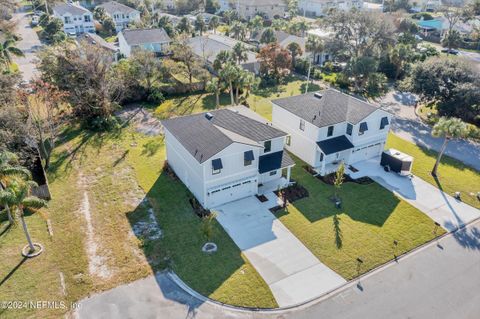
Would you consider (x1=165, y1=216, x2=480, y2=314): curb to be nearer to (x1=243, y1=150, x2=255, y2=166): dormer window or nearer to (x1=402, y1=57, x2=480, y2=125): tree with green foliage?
(x1=243, y1=150, x2=255, y2=166): dormer window

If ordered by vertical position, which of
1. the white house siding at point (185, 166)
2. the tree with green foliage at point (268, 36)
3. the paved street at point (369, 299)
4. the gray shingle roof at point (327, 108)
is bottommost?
the paved street at point (369, 299)

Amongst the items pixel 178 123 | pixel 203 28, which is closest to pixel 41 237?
pixel 178 123

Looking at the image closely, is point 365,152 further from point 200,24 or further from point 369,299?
point 200,24

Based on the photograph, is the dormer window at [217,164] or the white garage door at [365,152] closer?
the dormer window at [217,164]

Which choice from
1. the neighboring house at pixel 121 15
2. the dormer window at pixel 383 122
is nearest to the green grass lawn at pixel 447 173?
the dormer window at pixel 383 122

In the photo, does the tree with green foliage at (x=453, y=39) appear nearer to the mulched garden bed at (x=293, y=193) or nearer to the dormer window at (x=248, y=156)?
the mulched garden bed at (x=293, y=193)

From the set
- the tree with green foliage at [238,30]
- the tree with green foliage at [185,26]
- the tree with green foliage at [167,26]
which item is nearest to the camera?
the tree with green foliage at [167,26]

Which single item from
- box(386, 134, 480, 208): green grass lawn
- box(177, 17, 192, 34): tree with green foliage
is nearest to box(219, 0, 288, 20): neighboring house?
box(177, 17, 192, 34): tree with green foliage
